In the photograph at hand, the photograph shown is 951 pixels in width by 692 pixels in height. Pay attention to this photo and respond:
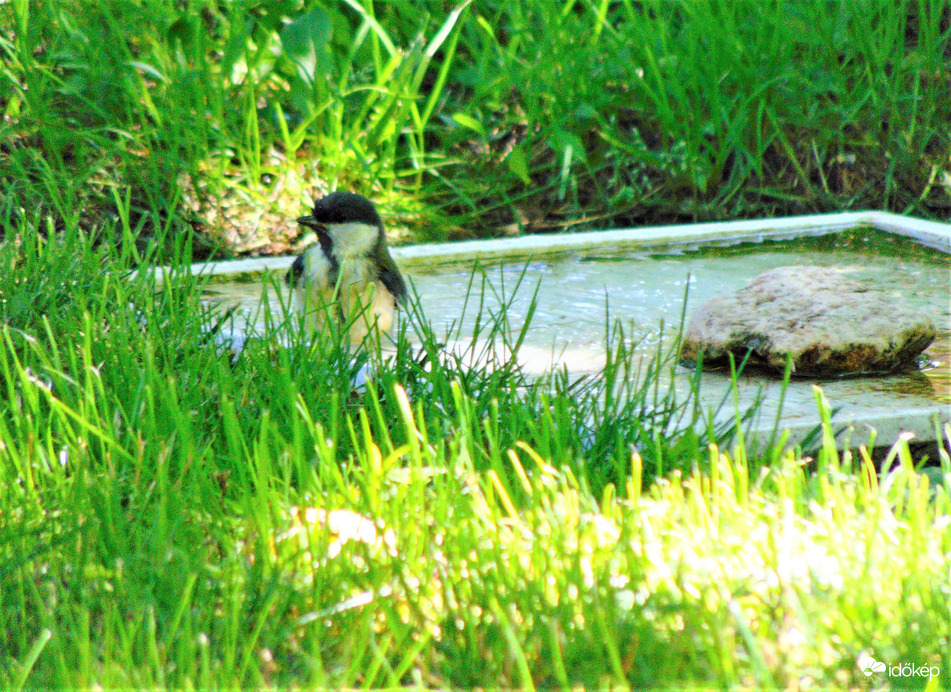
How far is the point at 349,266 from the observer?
3666mm

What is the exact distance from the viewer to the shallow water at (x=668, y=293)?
10.2 ft

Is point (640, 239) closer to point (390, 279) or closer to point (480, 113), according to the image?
point (390, 279)

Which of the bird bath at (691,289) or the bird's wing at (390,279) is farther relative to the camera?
the bird's wing at (390,279)

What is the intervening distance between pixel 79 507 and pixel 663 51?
187 inches

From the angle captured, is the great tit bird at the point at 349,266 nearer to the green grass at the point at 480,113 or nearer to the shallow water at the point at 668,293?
the shallow water at the point at 668,293

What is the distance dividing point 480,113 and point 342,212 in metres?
2.64

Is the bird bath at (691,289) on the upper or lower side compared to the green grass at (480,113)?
lower

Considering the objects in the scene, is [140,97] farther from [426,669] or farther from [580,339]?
[426,669]

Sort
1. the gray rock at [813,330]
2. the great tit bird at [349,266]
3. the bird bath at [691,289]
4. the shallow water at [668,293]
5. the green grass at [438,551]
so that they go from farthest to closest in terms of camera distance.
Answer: the great tit bird at [349,266] → the gray rock at [813,330] → the shallow water at [668,293] → the bird bath at [691,289] → the green grass at [438,551]

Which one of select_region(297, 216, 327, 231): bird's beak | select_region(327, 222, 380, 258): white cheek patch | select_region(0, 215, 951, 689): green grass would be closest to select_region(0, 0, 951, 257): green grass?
select_region(297, 216, 327, 231): bird's beak

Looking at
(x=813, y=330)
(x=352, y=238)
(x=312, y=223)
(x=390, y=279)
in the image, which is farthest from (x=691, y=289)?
(x=312, y=223)

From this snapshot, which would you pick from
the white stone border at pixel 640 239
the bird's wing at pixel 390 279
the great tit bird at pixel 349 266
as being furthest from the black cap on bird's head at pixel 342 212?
the white stone border at pixel 640 239

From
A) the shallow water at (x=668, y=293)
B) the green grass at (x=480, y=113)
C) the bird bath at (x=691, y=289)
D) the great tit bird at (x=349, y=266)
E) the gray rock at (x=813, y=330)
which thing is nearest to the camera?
the bird bath at (x=691, y=289)

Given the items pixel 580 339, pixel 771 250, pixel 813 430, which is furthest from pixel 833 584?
pixel 771 250
